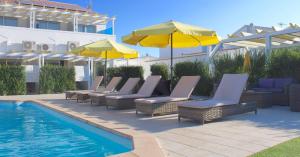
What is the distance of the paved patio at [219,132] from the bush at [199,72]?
17.4 ft

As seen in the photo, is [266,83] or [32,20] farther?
[32,20]

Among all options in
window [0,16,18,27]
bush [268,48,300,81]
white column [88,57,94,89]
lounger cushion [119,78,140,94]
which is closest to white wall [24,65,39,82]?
white column [88,57,94,89]

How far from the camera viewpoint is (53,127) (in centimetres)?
860

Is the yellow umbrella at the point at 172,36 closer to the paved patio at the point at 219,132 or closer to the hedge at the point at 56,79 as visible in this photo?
the paved patio at the point at 219,132

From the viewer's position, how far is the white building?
849 inches

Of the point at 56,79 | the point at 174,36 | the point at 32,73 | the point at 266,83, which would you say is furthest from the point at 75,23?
the point at 266,83

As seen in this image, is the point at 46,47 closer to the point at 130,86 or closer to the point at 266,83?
the point at 130,86

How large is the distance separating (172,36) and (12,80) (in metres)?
Result: 12.3

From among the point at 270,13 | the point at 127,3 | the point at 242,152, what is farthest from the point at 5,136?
the point at 127,3

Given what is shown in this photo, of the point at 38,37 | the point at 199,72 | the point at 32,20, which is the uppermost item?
the point at 32,20

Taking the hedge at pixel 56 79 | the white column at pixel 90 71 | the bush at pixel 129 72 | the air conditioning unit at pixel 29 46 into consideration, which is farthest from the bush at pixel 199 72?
the air conditioning unit at pixel 29 46

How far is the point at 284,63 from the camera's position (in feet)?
40.0

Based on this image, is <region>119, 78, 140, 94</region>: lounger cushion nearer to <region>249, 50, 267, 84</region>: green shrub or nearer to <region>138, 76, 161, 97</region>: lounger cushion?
<region>138, 76, 161, 97</region>: lounger cushion

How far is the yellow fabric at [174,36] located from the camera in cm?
884
